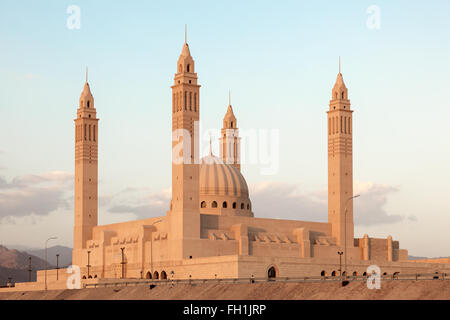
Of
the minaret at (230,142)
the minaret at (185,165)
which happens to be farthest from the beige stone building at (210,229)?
the minaret at (230,142)

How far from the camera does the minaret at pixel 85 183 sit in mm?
134625

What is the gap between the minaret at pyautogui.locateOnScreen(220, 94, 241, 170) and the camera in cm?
14925

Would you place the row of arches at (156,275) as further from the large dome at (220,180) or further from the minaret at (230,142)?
the minaret at (230,142)

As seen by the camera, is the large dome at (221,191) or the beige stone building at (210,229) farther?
the large dome at (221,191)

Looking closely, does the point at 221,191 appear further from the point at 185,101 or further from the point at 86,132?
the point at 86,132

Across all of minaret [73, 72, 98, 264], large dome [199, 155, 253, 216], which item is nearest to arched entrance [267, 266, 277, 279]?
large dome [199, 155, 253, 216]

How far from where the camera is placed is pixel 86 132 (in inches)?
5384

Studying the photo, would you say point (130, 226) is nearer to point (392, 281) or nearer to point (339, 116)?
point (339, 116)

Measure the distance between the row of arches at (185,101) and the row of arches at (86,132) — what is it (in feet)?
63.6

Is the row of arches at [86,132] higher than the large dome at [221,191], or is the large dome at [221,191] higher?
the row of arches at [86,132]

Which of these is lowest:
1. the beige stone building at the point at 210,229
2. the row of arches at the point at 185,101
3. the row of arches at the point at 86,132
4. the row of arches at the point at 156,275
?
the row of arches at the point at 156,275

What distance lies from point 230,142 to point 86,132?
25.5 m
